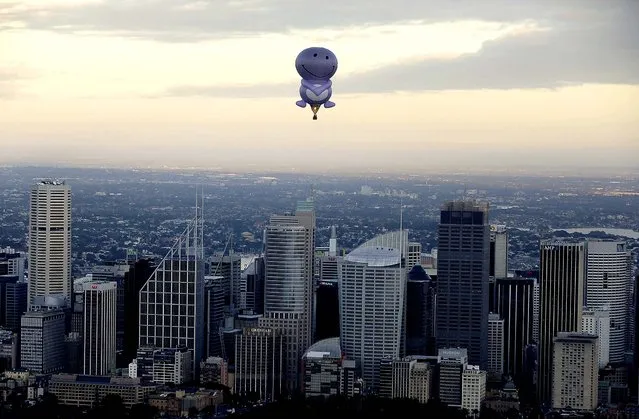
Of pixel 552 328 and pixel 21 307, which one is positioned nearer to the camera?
pixel 552 328

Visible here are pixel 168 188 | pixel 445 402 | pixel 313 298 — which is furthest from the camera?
pixel 313 298

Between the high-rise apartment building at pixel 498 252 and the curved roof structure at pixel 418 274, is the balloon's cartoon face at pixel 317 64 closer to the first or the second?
the high-rise apartment building at pixel 498 252

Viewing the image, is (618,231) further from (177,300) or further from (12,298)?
(12,298)

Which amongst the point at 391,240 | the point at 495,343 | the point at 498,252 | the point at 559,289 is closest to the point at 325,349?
the point at 391,240

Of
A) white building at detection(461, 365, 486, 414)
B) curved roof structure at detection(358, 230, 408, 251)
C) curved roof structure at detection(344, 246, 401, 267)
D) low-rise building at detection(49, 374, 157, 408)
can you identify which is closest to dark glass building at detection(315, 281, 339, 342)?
curved roof structure at detection(344, 246, 401, 267)

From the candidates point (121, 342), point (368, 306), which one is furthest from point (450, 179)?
point (121, 342)

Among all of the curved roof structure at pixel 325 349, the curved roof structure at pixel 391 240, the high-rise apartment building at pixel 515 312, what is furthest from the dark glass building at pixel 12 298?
the high-rise apartment building at pixel 515 312

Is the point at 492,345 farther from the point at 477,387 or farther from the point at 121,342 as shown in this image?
the point at 121,342
